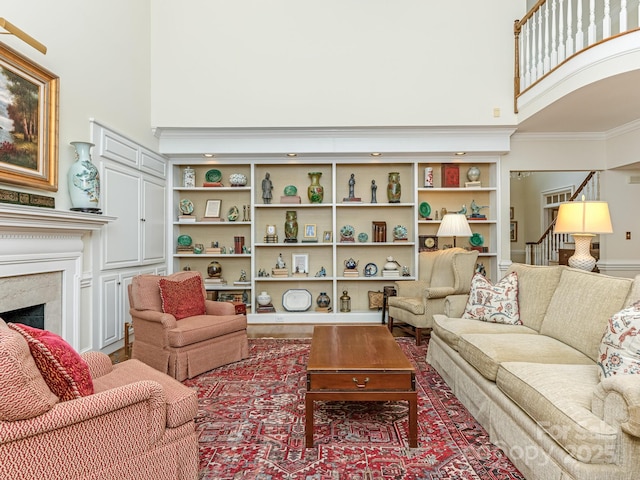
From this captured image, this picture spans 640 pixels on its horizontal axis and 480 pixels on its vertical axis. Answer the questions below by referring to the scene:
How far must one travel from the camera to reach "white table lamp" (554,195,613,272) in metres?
3.18

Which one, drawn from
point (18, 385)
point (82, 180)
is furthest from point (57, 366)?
point (82, 180)

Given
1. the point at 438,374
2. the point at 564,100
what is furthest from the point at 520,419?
the point at 564,100

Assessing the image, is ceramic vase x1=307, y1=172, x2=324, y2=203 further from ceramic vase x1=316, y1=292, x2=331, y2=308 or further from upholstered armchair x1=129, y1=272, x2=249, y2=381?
upholstered armchair x1=129, y1=272, x2=249, y2=381

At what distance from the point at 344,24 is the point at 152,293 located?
153 inches

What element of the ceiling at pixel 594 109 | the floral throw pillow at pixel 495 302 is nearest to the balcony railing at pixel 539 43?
the ceiling at pixel 594 109

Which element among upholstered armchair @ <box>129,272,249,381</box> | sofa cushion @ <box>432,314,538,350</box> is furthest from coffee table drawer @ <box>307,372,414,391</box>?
upholstered armchair @ <box>129,272,249,381</box>

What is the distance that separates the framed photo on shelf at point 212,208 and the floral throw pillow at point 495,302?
3.60 meters

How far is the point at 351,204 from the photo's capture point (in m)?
5.36

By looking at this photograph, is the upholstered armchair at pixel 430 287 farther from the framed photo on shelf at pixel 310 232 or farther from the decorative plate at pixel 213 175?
the decorative plate at pixel 213 175

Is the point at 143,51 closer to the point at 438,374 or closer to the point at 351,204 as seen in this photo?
the point at 351,204

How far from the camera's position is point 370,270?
5.58 meters

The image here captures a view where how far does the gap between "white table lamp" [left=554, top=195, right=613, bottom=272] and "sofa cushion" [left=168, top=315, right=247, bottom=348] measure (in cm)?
294

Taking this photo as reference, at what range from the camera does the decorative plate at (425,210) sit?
552 cm

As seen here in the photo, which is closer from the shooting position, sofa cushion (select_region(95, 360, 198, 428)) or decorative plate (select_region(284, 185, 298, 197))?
sofa cushion (select_region(95, 360, 198, 428))
